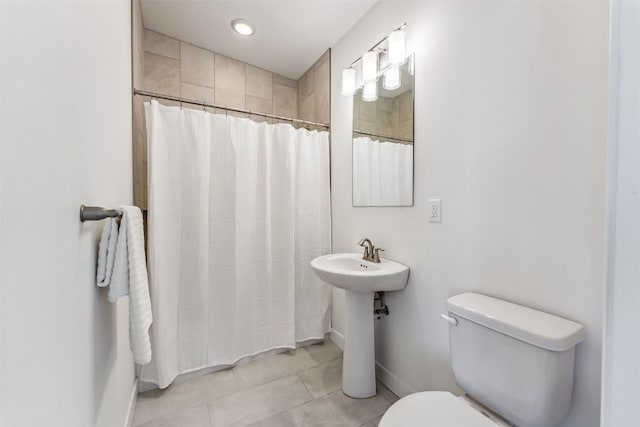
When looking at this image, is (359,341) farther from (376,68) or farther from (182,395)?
(376,68)

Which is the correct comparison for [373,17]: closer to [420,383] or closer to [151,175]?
[151,175]

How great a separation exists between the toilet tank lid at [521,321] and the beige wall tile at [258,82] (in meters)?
A: 2.39

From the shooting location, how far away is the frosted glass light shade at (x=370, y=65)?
1751 millimetres

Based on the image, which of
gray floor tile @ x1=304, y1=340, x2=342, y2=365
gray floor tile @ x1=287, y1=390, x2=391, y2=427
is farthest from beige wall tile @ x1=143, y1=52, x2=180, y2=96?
gray floor tile @ x1=287, y1=390, x2=391, y2=427

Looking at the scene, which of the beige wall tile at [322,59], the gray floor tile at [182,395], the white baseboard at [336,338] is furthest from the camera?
the beige wall tile at [322,59]

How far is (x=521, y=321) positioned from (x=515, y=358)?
122 millimetres

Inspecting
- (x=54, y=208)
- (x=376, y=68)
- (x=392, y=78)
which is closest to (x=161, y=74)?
(x=376, y=68)

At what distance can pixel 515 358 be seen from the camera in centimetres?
90

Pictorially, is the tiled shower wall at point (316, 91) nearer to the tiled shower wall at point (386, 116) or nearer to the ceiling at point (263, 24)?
the ceiling at point (263, 24)

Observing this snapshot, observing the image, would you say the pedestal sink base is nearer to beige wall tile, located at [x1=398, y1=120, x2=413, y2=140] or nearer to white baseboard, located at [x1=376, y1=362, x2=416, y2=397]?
white baseboard, located at [x1=376, y1=362, x2=416, y2=397]

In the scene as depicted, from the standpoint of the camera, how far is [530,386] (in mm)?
862

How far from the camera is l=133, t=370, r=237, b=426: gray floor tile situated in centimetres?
151

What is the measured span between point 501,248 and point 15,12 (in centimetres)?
149

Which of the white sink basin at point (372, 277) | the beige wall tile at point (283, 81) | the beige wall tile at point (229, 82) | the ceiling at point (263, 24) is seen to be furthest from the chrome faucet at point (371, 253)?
the beige wall tile at point (283, 81)
